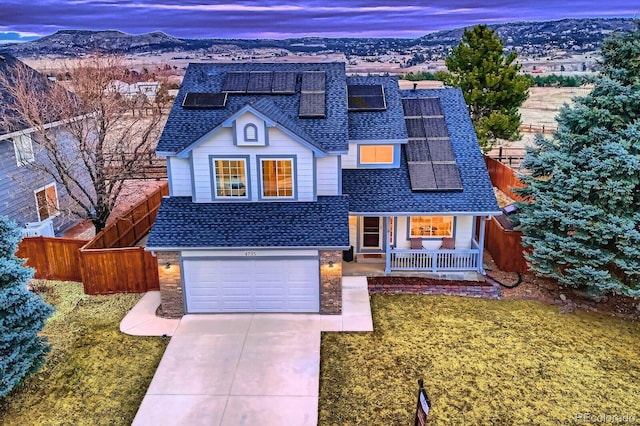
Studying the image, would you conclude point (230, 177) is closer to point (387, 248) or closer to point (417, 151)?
point (387, 248)

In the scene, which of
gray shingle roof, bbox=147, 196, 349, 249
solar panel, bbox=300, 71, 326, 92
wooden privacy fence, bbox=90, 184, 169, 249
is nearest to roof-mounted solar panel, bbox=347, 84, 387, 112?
solar panel, bbox=300, 71, 326, 92

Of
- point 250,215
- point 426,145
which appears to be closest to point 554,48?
point 426,145

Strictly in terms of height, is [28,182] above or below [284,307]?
above

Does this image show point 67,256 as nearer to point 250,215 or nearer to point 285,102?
point 250,215

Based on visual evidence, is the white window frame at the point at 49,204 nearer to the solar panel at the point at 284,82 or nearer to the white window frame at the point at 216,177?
the white window frame at the point at 216,177

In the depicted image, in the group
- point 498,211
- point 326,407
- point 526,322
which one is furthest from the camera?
point 498,211

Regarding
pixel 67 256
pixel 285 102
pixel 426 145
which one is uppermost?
pixel 285 102

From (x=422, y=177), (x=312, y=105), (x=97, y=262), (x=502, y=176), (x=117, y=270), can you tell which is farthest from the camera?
(x=502, y=176)

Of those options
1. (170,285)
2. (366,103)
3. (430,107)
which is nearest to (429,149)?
(430,107)
